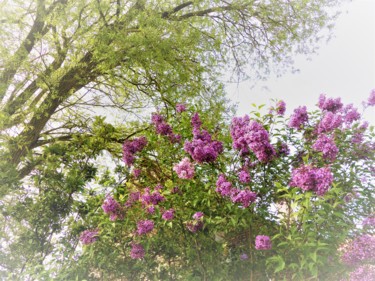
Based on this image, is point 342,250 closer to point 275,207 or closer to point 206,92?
point 275,207

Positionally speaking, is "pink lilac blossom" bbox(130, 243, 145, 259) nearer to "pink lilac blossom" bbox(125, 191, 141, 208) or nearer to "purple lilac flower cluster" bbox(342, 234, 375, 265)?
"pink lilac blossom" bbox(125, 191, 141, 208)

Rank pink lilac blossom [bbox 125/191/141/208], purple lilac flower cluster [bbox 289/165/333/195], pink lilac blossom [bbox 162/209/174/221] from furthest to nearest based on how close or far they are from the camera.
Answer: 1. pink lilac blossom [bbox 125/191/141/208]
2. pink lilac blossom [bbox 162/209/174/221]
3. purple lilac flower cluster [bbox 289/165/333/195]

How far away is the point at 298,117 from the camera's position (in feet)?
12.1

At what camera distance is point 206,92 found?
Answer: 7.00m

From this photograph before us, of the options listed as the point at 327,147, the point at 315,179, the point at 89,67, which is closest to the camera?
the point at 315,179

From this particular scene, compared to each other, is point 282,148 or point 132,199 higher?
point 282,148

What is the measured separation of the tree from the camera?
4.68 m

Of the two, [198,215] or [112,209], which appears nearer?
A: [198,215]

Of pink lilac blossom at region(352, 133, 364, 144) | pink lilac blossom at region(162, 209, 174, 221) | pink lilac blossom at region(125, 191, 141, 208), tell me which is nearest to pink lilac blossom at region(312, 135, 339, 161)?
pink lilac blossom at region(352, 133, 364, 144)

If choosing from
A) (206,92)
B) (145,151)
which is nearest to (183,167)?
(145,151)

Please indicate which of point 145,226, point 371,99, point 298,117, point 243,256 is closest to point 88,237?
point 145,226

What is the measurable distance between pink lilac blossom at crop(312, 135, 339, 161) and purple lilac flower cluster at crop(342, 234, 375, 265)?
0.86 metres

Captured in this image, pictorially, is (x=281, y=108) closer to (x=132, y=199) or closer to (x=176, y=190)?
(x=176, y=190)

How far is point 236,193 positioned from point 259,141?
19.0 inches
